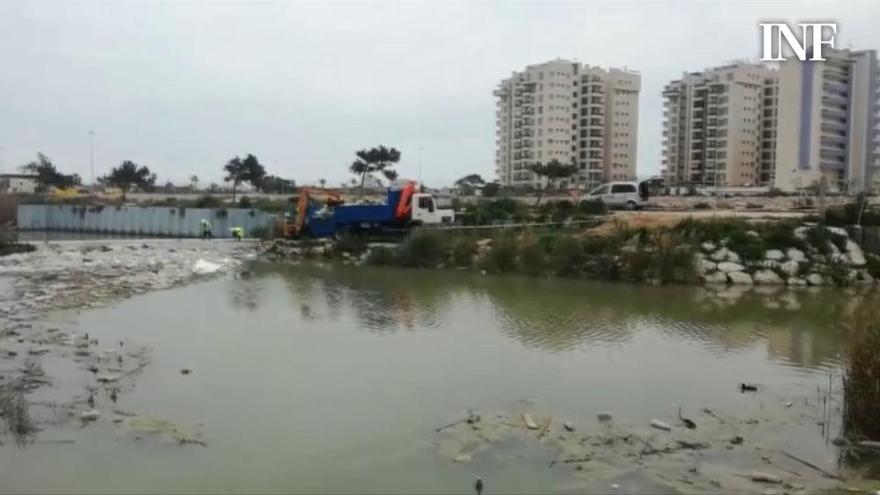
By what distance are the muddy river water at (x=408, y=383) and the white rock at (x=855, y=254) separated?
5821 mm

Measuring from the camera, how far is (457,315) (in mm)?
17672

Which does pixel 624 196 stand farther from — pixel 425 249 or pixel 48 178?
pixel 48 178

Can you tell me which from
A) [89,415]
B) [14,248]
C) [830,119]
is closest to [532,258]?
[14,248]

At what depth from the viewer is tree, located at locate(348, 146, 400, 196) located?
6088cm

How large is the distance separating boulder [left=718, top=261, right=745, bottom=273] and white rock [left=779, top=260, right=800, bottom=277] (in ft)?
4.09

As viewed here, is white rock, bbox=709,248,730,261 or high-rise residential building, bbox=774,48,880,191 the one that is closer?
white rock, bbox=709,248,730,261

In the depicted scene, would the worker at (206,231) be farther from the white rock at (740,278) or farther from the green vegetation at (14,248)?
the white rock at (740,278)

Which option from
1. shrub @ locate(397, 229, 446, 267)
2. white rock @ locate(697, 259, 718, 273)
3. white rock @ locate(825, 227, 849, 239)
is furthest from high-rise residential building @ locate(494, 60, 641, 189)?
white rock @ locate(697, 259, 718, 273)

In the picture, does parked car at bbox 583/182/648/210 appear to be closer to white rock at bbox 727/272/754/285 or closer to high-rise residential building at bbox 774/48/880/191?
white rock at bbox 727/272/754/285

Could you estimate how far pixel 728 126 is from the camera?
95125mm

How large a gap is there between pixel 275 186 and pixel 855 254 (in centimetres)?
5972

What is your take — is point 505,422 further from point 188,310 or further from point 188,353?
point 188,310

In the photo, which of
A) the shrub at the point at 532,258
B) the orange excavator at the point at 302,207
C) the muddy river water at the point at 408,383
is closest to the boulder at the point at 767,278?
the muddy river water at the point at 408,383

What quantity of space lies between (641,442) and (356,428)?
10.0 feet
